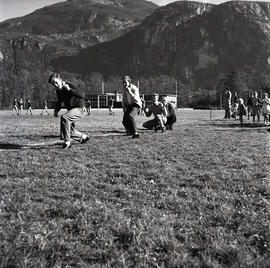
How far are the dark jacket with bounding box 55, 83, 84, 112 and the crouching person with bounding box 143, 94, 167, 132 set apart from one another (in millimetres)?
5769

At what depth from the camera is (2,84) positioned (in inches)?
3792

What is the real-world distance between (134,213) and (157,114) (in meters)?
12.5

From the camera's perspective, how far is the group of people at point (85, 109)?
35.6ft

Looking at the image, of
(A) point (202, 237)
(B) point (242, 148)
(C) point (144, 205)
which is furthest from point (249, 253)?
(B) point (242, 148)

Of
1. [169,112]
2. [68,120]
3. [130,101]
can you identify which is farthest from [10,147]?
[169,112]

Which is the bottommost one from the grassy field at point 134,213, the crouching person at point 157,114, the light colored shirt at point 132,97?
the grassy field at point 134,213

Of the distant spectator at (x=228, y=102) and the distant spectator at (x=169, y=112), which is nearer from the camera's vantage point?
the distant spectator at (x=169, y=112)

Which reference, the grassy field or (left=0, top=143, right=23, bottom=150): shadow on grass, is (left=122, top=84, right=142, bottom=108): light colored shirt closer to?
(left=0, top=143, right=23, bottom=150): shadow on grass

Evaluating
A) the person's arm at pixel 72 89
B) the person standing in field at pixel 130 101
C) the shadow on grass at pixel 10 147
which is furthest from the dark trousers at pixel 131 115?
the shadow on grass at pixel 10 147

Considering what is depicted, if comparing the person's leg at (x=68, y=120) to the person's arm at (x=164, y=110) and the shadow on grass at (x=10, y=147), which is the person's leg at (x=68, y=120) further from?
the person's arm at (x=164, y=110)

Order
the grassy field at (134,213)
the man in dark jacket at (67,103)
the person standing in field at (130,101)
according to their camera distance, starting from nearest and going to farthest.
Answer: the grassy field at (134,213)
the man in dark jacket at (67,103)
the person standing in field at (130,101)

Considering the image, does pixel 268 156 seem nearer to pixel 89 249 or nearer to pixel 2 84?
pixel 89 249

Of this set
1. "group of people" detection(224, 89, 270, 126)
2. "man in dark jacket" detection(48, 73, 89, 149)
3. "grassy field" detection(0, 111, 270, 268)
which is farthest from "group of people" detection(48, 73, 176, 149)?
"group of people" detection(224, 89, 270, 126)

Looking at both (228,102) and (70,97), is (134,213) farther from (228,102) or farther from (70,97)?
(228,102)
